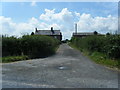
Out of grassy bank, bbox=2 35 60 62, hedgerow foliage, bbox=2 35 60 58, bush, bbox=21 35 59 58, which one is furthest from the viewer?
bush, bbox=21 35 59 58

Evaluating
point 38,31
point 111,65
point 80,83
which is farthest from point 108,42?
point 38,31

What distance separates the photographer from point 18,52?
736 inches

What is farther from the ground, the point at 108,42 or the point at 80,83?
the point at 108,42

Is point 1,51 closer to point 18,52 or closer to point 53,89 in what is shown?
point 18,52

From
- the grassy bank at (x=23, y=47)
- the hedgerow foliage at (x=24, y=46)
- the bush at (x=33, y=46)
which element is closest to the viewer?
the grassy bank at (x=23, y=47)

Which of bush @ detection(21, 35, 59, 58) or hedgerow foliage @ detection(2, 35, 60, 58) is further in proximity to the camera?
bush @ detection(21, 35, 59, 58)

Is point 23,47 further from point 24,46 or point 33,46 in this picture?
point 33,46

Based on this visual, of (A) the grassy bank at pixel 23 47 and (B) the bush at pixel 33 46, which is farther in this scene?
(B) the bush at pixel 33 46

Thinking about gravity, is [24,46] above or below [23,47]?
above

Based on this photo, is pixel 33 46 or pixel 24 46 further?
pixel 33 46

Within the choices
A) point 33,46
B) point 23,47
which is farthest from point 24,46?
point 33,46

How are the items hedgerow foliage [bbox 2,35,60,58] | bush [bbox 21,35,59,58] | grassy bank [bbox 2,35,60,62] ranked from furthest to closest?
bush [bbox 21,35,59,58], hedgerow foliage [bbox 2,35,60,58], grassy bank [bbox 2,35,60,62]

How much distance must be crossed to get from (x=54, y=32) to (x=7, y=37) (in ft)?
236

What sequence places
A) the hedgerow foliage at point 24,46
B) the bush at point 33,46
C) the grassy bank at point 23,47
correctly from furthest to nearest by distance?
the bush at point 33,46 → the hedgerow foliage at point 24,46 → the grassy bank at point 23,47
